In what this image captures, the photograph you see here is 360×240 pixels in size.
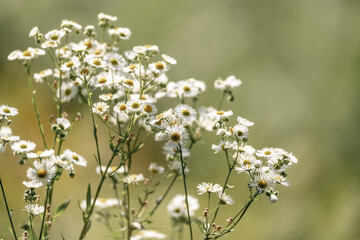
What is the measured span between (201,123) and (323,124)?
175cm

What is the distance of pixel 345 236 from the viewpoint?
94.7 inches

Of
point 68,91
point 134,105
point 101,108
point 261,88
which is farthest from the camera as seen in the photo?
point 261,88

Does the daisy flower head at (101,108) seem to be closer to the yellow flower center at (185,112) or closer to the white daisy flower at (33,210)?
the yellow flower center at (185,112)

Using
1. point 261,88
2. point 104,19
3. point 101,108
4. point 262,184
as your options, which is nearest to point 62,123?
point 101,108

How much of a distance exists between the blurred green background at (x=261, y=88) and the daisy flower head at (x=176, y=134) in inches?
58.8

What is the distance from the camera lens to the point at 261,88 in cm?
369

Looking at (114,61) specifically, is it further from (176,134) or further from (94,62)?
(176,134)

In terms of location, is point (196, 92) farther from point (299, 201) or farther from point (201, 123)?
point (299, 201)

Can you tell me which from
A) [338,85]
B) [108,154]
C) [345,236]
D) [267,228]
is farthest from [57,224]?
[338,85]

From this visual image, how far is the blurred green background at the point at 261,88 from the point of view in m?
2.87

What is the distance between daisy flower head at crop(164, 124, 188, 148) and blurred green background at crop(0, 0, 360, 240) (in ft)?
4.90

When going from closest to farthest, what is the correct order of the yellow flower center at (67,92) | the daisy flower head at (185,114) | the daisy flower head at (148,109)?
the daisy flower head at (185,114), the daisy flower head at (148,109), the yellow flower center at (67,92)

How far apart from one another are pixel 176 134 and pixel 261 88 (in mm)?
2476

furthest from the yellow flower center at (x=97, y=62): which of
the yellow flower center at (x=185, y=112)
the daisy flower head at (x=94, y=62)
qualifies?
the yellow flower center at (x=185, y=112)
